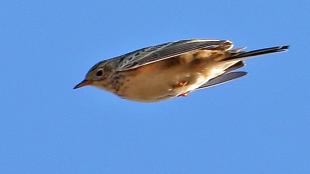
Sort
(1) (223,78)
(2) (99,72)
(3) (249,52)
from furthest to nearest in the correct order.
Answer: (2) (99,72) < (1) (223,78) < (3) (249,52)

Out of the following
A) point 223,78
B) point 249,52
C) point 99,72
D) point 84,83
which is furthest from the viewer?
point 84,83

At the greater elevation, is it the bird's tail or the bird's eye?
the bird's eye

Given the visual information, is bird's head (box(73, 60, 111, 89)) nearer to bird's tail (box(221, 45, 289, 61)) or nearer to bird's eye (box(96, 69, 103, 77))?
bird's eye (box(96, 69, 103, 77))

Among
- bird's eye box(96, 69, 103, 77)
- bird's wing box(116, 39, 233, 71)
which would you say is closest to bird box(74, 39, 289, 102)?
bird's wing box(116, 39, 233, 71)

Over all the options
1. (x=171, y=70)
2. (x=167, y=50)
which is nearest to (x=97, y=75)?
(x=171, y=70)

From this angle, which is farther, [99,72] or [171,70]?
[99,72]

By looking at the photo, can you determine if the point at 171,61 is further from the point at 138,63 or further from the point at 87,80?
the point at 87,80

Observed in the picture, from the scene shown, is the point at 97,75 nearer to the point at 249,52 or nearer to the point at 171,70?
the point at 171,70
